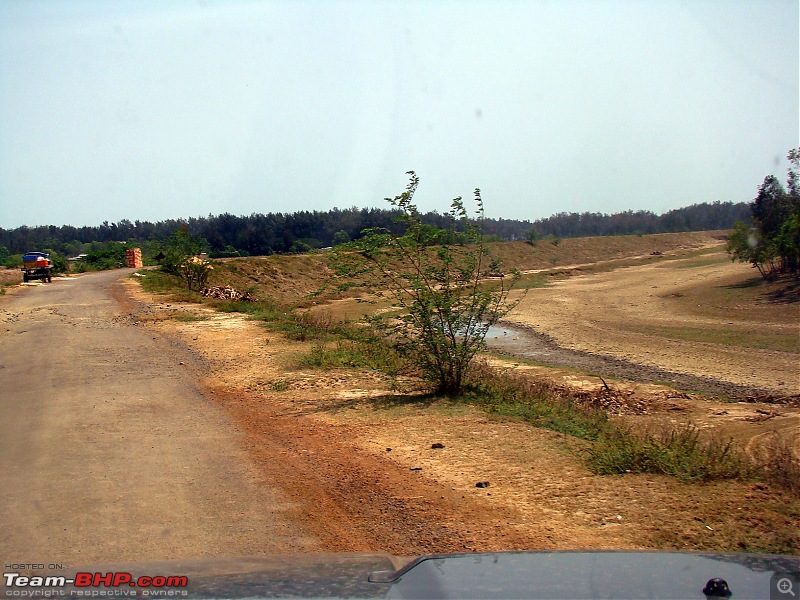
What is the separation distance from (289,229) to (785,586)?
9301cm

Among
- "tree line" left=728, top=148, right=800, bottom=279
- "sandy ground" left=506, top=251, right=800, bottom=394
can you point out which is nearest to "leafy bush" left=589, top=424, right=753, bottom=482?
"sandy ground" left=506, top=251, right=800, bottom=394

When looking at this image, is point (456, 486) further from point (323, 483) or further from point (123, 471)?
point (123, 471)

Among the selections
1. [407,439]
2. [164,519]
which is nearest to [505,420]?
[407,439]

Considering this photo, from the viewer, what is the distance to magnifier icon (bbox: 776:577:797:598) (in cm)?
284

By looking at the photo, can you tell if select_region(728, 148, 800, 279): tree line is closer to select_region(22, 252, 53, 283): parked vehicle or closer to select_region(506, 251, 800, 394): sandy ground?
select_region(506, 251, 800, 394): sandy ground

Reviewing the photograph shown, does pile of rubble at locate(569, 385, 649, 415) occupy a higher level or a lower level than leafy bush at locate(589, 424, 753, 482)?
lower

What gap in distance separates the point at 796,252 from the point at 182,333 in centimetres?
2968

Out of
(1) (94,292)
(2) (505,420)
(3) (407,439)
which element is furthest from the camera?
(1) (94,292)

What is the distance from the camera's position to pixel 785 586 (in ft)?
9.48

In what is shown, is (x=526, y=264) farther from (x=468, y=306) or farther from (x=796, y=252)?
(x=468, y=306)

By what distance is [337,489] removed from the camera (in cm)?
674

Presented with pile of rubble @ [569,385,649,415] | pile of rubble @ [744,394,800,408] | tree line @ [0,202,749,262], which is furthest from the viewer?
tree line @ [0,202,749,262]

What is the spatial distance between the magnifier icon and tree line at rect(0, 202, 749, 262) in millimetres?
58044

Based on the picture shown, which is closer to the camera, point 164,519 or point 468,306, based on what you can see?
point 164,519
